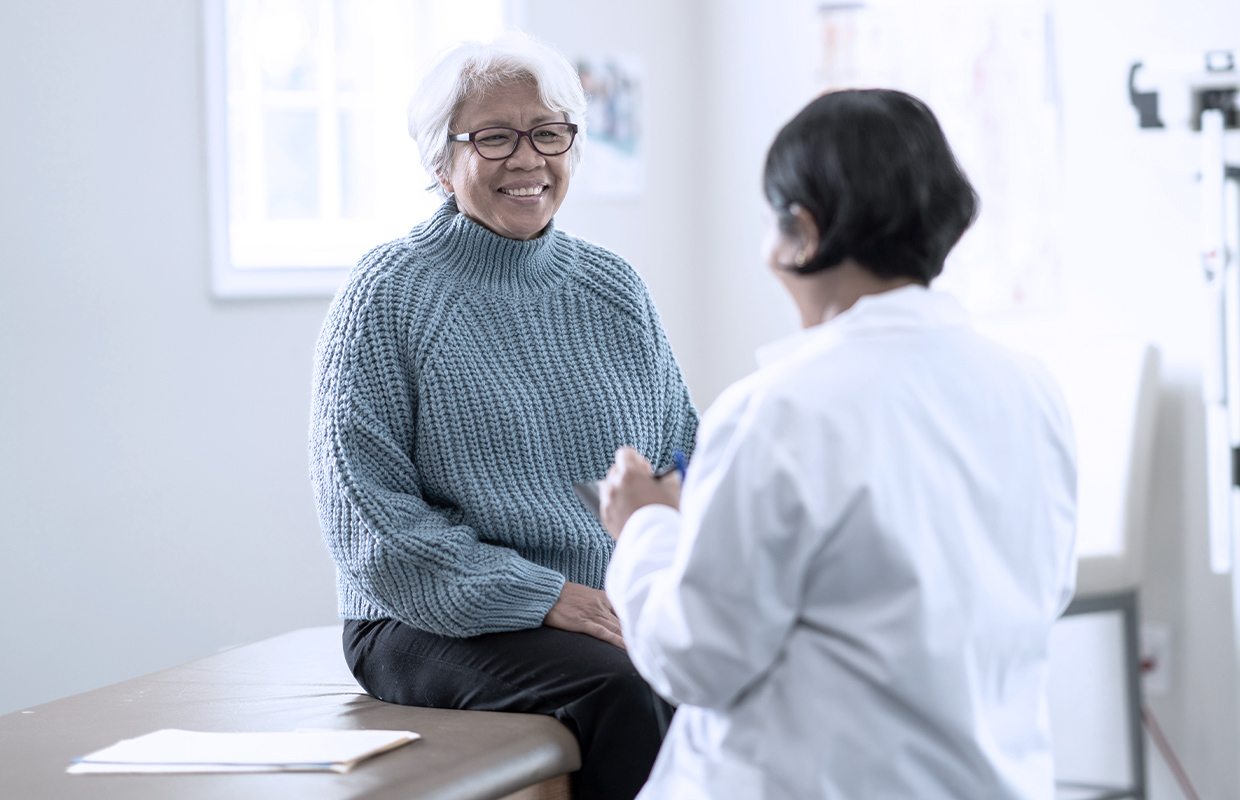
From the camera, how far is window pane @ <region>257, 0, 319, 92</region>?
3143 mm

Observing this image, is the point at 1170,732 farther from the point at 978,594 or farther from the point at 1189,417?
the point at 978,594

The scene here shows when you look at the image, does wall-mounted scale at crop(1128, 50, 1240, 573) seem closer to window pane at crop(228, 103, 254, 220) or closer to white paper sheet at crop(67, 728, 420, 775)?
white paper sheet at crop(67, 728, 420, 775)

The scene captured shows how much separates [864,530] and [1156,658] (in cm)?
211

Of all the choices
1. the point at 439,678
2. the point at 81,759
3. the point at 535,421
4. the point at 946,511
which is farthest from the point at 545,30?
the point at 946,511

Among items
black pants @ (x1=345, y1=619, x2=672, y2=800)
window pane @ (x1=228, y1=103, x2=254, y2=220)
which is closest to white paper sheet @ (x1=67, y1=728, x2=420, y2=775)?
black pants @ (x1=345, y1=619, x2=672, y2=800)

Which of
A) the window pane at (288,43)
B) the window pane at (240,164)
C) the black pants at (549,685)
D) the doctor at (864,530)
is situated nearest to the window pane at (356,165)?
the window pane at (288,43)

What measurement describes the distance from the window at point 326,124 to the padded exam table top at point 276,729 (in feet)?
4.15

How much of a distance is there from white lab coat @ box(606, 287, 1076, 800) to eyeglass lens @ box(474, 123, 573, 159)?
90 cm

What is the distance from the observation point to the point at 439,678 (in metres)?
1.66

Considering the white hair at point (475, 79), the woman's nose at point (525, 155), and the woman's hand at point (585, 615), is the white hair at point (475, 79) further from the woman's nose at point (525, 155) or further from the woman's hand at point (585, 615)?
the woman's hand at point (585, 615)

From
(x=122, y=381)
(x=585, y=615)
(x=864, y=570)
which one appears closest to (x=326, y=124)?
(x=122, y=381)

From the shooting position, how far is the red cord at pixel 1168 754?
8.76 feet

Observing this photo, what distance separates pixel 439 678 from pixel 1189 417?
1.84 meters

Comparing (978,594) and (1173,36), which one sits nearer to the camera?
(978,594)
